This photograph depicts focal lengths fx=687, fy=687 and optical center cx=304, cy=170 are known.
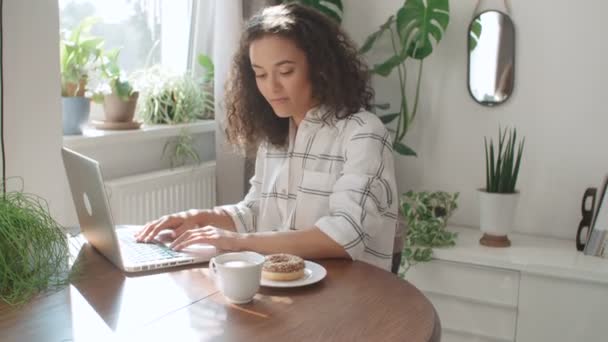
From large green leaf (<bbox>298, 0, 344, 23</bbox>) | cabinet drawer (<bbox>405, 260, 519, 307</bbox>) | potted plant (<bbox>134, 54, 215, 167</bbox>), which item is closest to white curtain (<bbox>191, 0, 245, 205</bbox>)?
potted plant (<bbox>134, 54, 215, 167</bbox>)

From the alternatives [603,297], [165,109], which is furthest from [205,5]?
[603,297]

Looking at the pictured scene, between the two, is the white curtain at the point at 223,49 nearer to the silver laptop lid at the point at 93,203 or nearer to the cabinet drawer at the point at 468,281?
the cabinet drawer at the point at 468,281

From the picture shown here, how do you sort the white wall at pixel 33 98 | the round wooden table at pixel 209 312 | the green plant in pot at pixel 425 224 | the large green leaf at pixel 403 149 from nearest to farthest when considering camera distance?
the round wooden table at pixel 209 312
the white wall at pixel 33 98
the green plant in pot at pixel 425 224
the large green leaf at pixel 403 149

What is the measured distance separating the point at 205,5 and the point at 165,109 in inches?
A: 22.3

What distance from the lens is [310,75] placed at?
5.88 ft

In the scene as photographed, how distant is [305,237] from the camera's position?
146 centimetres

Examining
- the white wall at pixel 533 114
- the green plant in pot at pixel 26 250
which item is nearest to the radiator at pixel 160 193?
the white wall at pixel 533 114

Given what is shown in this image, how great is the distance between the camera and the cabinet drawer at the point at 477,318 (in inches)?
97.4

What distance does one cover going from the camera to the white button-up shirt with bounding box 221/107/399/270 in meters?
1.55

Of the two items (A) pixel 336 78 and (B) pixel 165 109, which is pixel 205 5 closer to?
(B) pixel 165 109

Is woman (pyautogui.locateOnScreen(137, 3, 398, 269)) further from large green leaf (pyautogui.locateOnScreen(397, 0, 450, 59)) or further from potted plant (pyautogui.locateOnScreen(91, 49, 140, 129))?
large green leaf (pyautogui.locateOnScreen(397, 0, 450, 59))

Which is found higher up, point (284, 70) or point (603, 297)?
point (284, 70)

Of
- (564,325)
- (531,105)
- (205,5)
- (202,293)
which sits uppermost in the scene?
(205,5)

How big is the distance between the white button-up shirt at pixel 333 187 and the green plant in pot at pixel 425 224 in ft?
2.67
